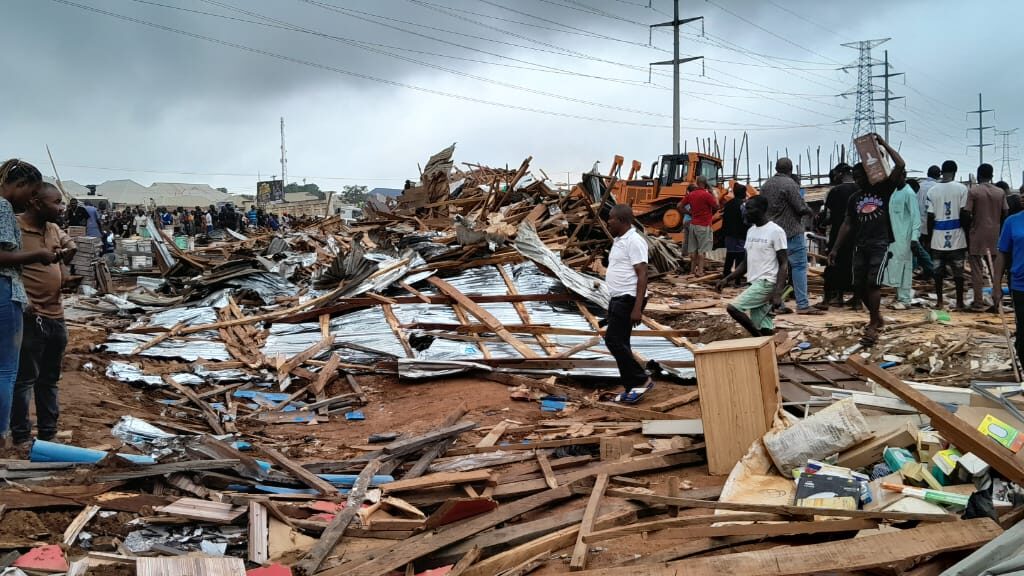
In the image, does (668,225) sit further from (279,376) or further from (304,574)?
(304,574)

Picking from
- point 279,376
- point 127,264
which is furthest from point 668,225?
point 127,264

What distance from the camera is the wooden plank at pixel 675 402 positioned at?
232 inches

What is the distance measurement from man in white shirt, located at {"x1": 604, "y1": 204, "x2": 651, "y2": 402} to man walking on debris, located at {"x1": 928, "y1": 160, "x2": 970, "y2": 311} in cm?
546

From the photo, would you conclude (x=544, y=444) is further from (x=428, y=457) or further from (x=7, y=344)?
(x=7, y=344)

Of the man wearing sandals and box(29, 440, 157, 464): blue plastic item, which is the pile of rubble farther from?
the man wearing sandals

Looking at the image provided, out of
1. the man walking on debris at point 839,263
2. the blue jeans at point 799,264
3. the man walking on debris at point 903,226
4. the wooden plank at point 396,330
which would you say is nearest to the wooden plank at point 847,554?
the wooden plank at point 396,330

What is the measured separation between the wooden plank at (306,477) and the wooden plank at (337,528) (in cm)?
14

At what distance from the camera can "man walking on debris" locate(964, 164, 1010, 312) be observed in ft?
29.4

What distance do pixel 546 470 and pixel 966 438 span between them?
2.24 metres

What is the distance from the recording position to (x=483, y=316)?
831 centimetres

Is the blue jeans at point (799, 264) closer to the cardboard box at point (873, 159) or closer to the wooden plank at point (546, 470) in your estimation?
the cardboard box at point (873, 159)

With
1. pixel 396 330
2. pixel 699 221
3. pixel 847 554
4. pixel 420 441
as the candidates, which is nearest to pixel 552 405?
pixel 420 441

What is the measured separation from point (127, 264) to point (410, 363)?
14.5 m

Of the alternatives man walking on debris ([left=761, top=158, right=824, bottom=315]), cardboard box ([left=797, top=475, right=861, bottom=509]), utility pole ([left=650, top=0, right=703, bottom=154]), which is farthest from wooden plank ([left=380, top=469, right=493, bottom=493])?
utility pole ([left=650, top=0, right=703, bottom=154])
